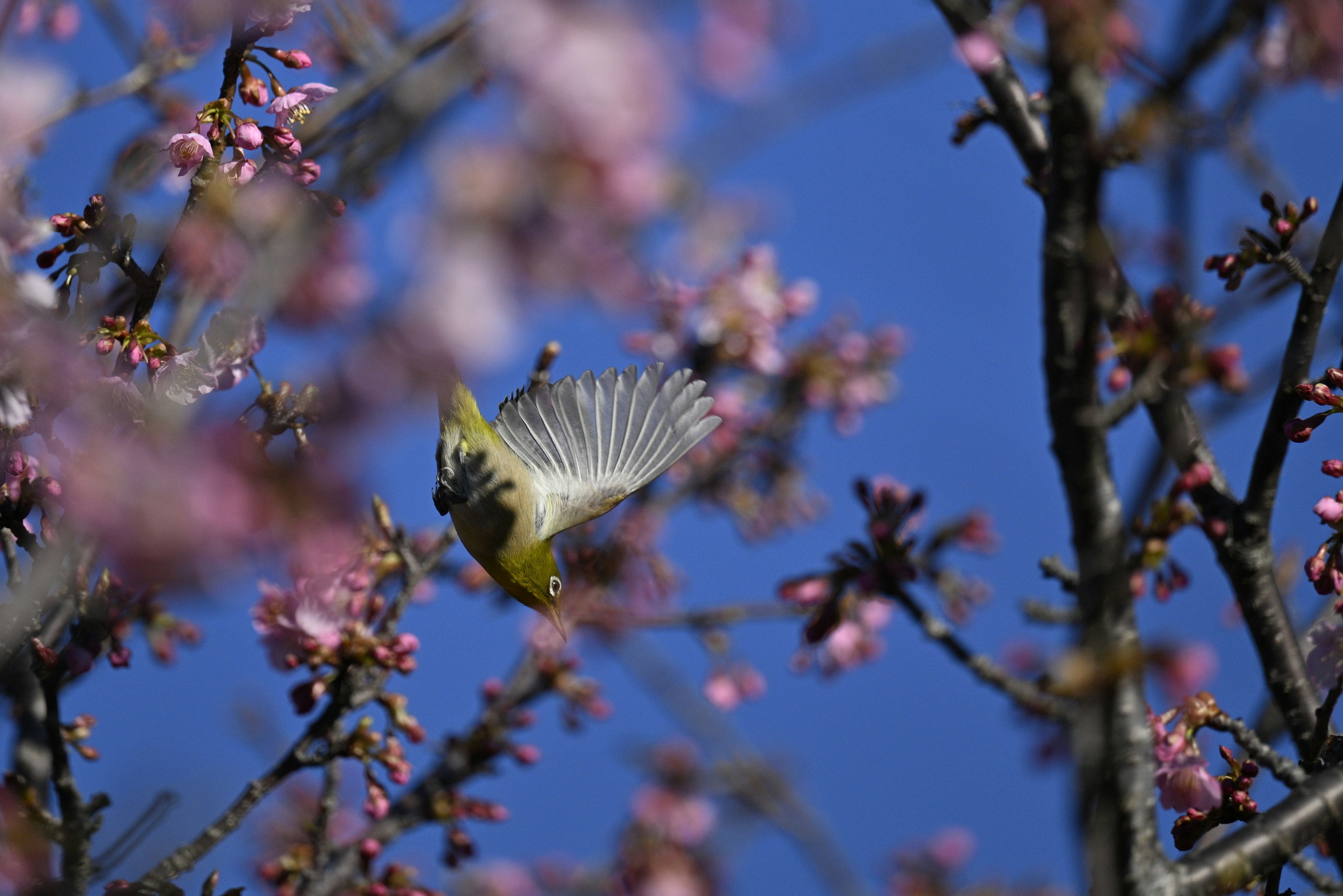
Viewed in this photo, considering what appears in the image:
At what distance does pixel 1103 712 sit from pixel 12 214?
295 cm

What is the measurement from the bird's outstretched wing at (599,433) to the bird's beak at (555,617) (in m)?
0.31

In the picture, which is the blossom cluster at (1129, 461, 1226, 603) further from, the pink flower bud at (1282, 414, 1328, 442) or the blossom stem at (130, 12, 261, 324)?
the blossom stem at (130, 12, 261, 324)

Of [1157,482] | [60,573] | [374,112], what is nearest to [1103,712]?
[1157,482]

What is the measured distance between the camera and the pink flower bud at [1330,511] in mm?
2416

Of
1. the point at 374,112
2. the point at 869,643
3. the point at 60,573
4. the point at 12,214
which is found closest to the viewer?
the point at 374,112

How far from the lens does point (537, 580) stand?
12.2ft

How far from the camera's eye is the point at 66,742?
317 centimetres

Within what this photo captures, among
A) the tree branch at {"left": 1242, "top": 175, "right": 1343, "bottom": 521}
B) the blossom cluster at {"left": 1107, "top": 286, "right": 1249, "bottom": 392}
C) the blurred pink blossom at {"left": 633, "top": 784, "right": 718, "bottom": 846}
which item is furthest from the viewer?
the blurred pink blossom at {"left": 633, "top": 784, "right": 718, "bottom": 846}

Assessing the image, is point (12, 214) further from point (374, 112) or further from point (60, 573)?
point (374, 112)

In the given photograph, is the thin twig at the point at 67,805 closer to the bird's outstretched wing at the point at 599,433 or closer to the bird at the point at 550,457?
the bird at the point at 550,457

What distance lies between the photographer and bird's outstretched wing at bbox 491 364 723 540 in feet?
12.4

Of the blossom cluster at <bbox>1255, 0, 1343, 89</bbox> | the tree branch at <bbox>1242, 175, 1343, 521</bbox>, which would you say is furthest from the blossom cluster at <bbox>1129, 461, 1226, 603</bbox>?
the blossom cluster at <bbox>1255, 0, 1343, 89</bbox>

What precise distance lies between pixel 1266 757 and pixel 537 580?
2.35m

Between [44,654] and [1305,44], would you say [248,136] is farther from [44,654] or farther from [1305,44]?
[1305,44]
